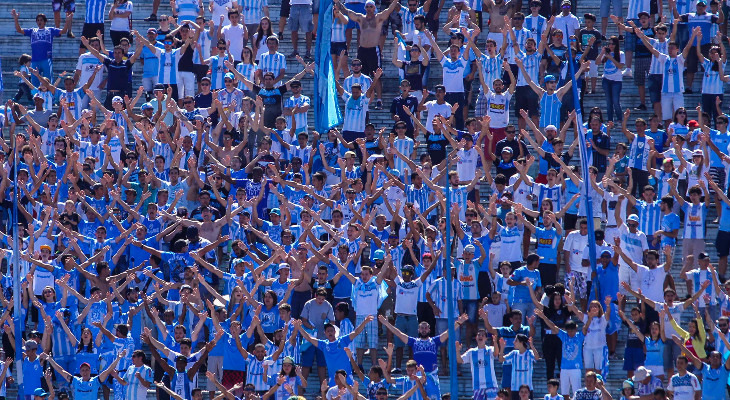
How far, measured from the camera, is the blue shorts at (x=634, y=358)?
66.9 ft

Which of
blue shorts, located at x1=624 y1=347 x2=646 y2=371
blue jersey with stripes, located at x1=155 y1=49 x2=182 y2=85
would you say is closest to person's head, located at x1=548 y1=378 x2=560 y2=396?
blue shorts, located at x1=624 y1=347 x2=646 y2=371

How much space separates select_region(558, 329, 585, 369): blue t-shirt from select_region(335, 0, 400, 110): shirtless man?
6070mm

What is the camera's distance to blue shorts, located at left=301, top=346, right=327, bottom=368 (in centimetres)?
2066

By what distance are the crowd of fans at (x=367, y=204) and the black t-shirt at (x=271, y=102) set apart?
3cm

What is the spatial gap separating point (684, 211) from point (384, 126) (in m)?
4.93

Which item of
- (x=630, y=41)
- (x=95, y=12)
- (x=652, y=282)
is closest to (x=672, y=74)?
(x=630, y=41)

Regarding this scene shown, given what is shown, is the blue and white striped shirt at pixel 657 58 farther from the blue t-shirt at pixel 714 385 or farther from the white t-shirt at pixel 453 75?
the blue t-shirt at pixel 714 385

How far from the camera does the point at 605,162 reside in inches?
919

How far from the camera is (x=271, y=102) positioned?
24.5 m

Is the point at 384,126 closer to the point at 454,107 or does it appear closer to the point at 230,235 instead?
the point at 454,107

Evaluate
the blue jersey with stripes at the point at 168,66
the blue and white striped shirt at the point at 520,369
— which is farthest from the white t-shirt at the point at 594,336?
the blue jersey with stripes at the point at 168,66

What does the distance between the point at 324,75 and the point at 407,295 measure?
4334 millimetres

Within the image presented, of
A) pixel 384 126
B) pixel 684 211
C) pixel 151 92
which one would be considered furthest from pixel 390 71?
pixel 684 211

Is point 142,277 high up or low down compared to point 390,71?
down
